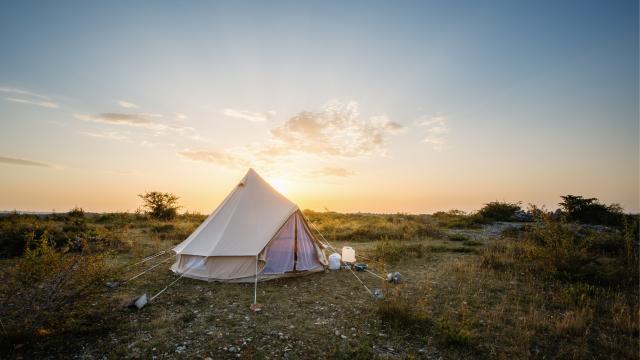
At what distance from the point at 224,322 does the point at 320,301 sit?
6.70 ft

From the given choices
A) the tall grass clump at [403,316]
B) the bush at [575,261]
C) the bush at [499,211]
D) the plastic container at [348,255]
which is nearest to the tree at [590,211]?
the bush at [499,211]

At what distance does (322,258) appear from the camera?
29.8ft

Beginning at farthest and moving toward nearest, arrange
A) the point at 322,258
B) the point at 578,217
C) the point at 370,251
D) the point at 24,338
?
the point at 578,217
the point at 370,251
the point at 322,258
the point at 24,338

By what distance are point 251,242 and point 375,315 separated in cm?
370

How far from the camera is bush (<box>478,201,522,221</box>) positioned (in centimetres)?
2041

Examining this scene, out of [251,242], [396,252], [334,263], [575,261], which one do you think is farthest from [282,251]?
[575,261]

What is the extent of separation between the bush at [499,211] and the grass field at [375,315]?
11.7 m

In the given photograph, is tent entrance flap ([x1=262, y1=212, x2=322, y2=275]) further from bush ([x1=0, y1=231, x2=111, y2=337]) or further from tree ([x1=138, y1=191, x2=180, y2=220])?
tree ([x1=138, y1=191, x2=180, y2=220])

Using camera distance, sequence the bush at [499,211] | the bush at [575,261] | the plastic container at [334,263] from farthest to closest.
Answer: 1. the bush at [499,211]
2. the plastic container at [334,263]
3. the bush at [575,261]

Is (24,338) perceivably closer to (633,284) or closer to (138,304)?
(138,304)

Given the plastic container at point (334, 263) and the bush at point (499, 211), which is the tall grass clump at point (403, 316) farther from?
the bush at point (499, 211)

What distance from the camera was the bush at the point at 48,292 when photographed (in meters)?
4.43

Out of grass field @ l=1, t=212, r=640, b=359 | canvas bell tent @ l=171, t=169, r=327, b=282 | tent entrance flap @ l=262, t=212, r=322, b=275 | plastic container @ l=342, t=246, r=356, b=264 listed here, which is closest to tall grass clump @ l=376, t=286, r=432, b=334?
grass field @ l=1, t=212, r=640, b=359

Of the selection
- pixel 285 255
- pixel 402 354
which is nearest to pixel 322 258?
pixel 285 255
